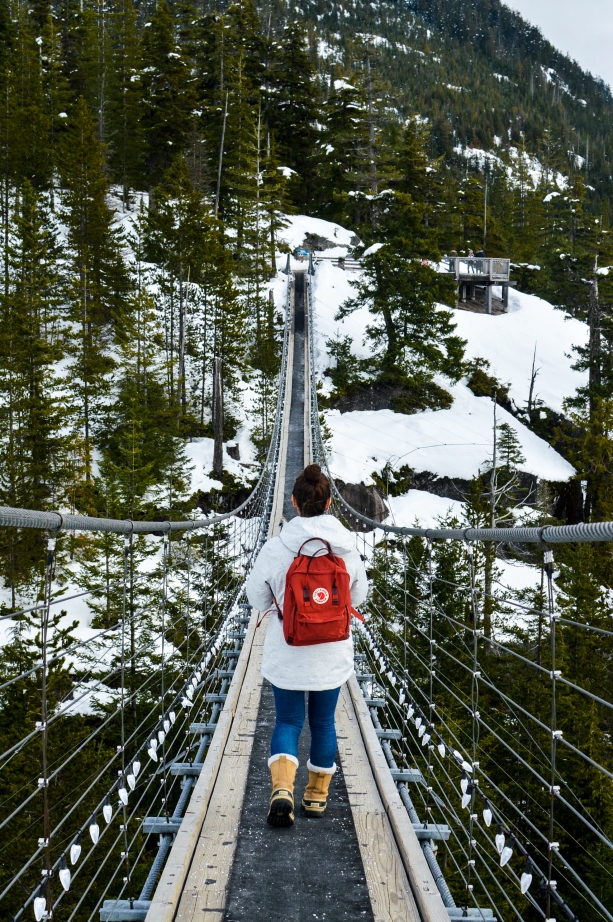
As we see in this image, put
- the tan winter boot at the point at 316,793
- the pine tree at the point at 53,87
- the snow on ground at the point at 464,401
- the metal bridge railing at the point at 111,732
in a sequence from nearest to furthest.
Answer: the metal bridge railing at the point at 111,732, the tan winter boot at the point at 316,793, the snow on ground at the point at 464,401, the pine tree at the point at 53,87

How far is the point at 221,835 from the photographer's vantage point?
2.58 metres

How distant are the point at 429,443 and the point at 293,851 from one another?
21.2m

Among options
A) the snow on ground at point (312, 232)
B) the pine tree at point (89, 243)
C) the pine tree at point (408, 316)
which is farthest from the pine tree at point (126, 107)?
the pine tree at point (408, 316)

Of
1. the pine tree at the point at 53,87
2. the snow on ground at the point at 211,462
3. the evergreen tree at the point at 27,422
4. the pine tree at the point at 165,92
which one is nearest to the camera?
the evergreen tree at the point at 27,422

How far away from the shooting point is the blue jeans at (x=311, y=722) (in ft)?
8.54

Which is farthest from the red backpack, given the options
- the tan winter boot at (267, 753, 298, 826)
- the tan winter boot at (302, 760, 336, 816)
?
the tan winter boot at (302, 760, 336, 816)

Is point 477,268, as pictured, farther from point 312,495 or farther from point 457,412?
point 312,495

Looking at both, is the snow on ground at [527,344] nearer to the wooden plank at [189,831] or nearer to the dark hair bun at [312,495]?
the wooden plank at [189,831]

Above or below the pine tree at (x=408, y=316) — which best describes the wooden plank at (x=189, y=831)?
below

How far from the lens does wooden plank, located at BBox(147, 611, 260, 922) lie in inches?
82.6

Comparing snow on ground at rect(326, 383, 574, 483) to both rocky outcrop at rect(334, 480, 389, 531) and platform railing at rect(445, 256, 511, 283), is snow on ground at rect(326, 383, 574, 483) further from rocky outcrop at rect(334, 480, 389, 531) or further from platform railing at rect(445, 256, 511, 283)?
platform railing at rect(445, 256, 511, 283)

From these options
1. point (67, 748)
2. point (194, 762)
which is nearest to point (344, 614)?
point (194, 762)

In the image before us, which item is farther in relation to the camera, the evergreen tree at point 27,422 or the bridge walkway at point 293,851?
the evergreen tree at point 27,422

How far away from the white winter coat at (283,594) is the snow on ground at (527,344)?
24857 mm
